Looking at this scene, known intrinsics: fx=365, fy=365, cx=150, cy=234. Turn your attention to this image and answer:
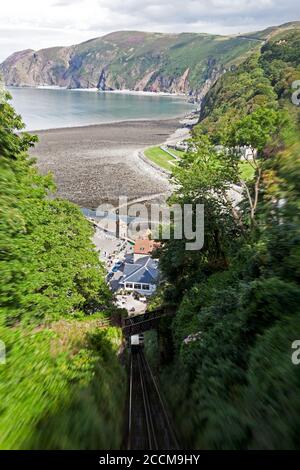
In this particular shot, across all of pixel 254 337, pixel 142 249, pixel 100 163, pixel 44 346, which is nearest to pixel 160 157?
pixel 100 163

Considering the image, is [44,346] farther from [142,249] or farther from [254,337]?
[142,249]

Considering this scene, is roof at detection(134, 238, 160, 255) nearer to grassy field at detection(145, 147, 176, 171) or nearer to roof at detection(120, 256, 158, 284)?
roof at detection(120, 256, 158, 284)

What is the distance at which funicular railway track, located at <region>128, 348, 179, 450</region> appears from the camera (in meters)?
7.73

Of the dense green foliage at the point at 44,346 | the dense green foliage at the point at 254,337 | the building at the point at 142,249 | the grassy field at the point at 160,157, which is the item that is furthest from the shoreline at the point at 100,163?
the dense green foliage at the point at 254,337

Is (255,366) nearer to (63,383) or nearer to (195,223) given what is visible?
(63,383)

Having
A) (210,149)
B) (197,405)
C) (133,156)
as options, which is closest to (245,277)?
(197,405)

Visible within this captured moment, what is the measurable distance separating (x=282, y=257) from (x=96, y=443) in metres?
4.50

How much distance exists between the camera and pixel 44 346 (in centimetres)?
746

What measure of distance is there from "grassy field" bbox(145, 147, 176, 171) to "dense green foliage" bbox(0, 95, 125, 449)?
52.6m

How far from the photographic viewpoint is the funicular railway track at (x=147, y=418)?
25.3 ft

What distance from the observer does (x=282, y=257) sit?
6938 millimetres

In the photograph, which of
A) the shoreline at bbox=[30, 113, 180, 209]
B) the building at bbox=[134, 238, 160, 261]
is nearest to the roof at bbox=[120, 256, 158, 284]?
the building at bbox=[134, 238, 160, 261]

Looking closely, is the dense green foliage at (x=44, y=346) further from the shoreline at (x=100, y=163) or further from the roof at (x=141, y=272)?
the shoreline at (x=100, y=163)

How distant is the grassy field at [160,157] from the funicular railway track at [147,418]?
52.6 m
